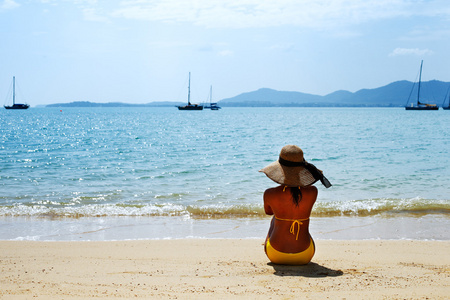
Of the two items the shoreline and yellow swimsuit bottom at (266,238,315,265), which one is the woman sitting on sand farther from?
the shoreline

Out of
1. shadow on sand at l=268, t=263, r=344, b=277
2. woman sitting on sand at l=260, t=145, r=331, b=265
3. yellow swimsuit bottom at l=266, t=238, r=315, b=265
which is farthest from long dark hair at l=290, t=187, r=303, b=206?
shadow on sand at l=268, t=263, r=344, b=277

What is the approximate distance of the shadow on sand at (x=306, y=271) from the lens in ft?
17.4

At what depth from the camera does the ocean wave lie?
10.2m

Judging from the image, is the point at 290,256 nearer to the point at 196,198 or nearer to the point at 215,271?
the point at 215,271

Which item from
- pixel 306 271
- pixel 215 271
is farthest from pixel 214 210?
pixel 306 271

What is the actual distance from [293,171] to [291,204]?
16.2 inches

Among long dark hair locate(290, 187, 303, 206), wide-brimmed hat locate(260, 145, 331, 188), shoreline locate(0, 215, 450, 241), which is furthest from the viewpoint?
shoreline locate(0, 215, 450, 241)

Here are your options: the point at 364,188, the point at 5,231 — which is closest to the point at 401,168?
the point at 364,188

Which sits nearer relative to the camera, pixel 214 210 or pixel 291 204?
pixel 291 204

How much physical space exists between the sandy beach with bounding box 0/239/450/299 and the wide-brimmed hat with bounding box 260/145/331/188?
3.51ft

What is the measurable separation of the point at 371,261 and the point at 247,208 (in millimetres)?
4708

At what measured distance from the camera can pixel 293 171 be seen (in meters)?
5.30

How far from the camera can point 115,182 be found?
14242mm

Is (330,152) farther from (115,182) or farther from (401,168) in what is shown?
(115,182)
